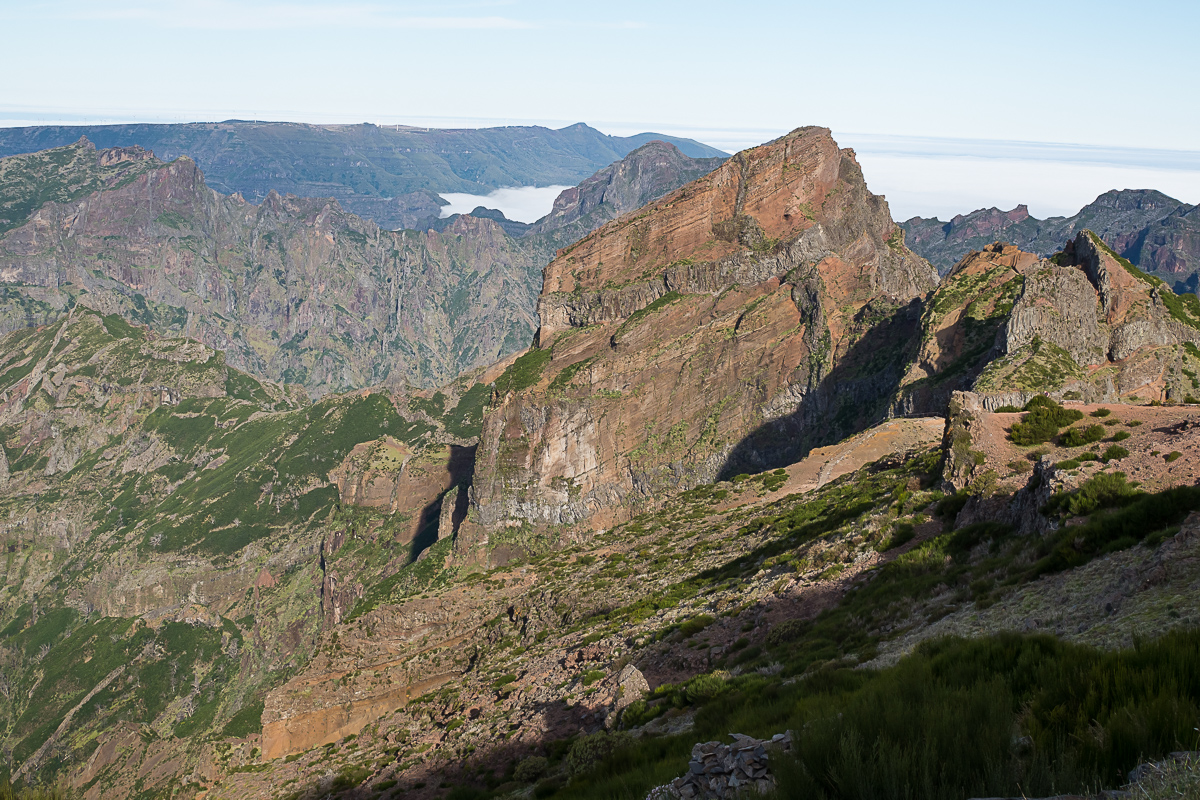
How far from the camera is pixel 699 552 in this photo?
67.8 m

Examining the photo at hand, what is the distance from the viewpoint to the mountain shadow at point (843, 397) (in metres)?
155

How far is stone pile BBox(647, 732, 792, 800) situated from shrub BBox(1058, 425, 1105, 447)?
28720 mm

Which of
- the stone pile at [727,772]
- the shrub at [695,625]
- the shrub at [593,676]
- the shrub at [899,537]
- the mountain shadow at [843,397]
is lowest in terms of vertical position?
the mountain shadow at [843,397]

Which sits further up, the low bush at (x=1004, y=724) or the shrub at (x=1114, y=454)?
the low bush at (x=1004, y=724)

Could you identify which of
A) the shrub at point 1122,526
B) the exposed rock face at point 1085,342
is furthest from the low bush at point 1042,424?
the exposed rock face at point 1085,342

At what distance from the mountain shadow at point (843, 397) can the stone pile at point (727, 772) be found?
444 feet

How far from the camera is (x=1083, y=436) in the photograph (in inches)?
1453

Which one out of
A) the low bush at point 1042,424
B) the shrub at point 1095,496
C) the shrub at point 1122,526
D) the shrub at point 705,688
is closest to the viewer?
the shrub at point 1122,526

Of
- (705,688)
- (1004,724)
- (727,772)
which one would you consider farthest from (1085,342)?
(727,772)

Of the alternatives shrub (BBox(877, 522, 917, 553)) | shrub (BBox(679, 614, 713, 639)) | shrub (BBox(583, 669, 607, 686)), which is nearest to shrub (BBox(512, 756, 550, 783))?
shrub (BBox(583, 669, 607, 686))

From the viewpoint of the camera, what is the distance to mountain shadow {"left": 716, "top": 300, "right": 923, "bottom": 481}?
15512 cm

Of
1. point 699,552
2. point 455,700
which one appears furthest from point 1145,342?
point 455,700

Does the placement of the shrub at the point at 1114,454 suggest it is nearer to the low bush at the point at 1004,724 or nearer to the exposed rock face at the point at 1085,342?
the low bush at the point at 1004,724

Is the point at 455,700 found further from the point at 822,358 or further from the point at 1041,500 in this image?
the point at 822,358
